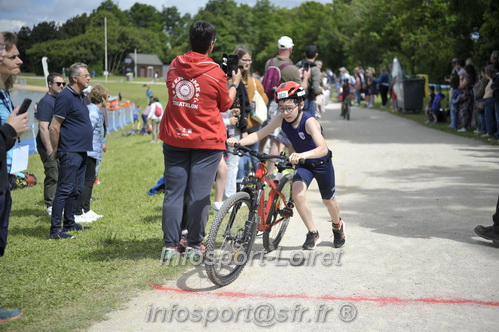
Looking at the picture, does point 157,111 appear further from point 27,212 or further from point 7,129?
point 7,129

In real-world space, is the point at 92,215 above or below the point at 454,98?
below

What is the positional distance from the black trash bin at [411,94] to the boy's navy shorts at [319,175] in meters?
21.4

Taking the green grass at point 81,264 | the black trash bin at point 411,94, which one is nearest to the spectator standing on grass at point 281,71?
the green grass at point 81,264

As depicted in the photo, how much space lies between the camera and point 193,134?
19.4 ft

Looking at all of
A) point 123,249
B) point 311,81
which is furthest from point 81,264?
point 311,81

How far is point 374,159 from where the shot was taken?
14.0m

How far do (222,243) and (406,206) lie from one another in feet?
13.9

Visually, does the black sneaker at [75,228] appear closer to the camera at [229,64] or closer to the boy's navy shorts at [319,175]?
the camera at [229,64]

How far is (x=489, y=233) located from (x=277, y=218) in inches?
96.4

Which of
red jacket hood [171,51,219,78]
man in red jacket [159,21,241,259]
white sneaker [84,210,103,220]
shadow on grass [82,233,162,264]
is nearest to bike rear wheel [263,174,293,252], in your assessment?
man in red jacket [159,21,241,259]

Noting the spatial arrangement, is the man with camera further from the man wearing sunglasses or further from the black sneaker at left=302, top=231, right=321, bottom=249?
the black sneaker at left=302, top=231, right=321, bottom=249

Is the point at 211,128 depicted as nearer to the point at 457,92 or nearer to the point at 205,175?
the point at 205,175

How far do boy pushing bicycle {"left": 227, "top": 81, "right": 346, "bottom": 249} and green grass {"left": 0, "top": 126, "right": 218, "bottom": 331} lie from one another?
1569mm

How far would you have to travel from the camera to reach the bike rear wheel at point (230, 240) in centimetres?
531
